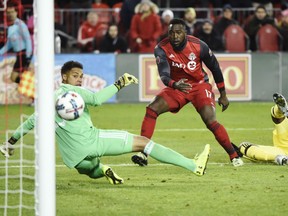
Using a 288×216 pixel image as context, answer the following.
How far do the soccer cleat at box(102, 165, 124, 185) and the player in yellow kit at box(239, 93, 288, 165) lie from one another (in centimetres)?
219

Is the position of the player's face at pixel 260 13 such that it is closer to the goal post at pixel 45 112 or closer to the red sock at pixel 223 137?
the red sock at pixel 223 137

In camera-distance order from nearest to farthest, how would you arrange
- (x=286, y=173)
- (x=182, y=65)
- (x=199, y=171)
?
(x=199, y=171)
(x=286, y=173)
(x=182, y=65)

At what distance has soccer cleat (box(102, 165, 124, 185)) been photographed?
390 inches

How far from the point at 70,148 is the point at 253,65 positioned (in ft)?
37.0

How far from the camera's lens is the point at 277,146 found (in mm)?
11648

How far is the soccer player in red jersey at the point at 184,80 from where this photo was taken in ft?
37.6

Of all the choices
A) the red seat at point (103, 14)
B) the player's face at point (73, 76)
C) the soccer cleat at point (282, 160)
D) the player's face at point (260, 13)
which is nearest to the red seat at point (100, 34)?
the red seat at point (103, 14)

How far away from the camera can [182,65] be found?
11695 mm

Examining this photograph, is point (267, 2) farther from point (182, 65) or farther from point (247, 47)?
point (182, 65)

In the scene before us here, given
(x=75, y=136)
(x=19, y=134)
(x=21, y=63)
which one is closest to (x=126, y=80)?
(x=75, y=136)

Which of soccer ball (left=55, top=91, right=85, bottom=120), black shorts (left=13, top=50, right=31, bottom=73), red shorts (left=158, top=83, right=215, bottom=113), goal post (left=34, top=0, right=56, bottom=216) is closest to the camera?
goal post (left=34, top=0, right=56, bottom=216)

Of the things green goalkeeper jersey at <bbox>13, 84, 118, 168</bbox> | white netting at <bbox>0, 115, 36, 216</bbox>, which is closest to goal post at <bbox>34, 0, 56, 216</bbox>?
white netting at <bbox>0, 115, 36, 216</bbox>

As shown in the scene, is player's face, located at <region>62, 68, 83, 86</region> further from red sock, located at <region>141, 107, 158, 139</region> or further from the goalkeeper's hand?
red sock, located at <region>141, 107, 158, 139</region>

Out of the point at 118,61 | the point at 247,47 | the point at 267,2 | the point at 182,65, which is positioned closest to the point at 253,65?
the point at 247,47
